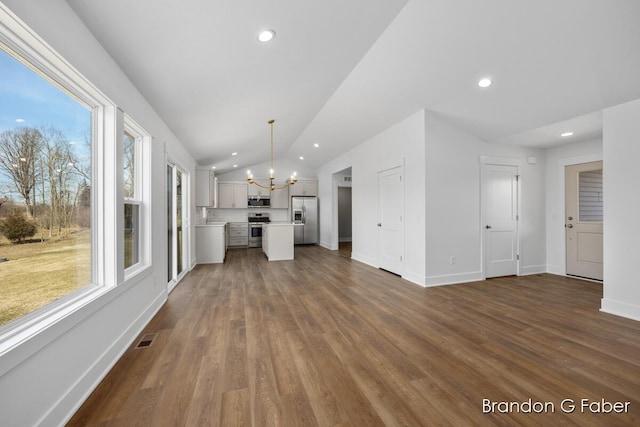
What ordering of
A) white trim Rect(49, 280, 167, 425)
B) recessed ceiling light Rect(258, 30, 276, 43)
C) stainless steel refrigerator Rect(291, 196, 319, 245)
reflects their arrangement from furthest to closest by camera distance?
1. stainless steel refrigerator Rect(291, 196, 319, 245)
2. recessed ceiling light Rect(258, 30, 276, 43)
3. white trim Rect(49, 280, 167, 425)

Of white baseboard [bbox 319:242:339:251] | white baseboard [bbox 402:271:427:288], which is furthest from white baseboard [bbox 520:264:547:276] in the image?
white baseboard [bbox 319:242:339:251]

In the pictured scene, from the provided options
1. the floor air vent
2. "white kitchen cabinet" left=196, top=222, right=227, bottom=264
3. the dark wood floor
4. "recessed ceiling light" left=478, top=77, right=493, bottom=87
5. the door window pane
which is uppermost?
"recessed ceiling light" left=478, top=77, right=493, bottom=87

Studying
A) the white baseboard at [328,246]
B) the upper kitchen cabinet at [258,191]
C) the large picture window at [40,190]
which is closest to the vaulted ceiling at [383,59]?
the large picture window at [40,190]

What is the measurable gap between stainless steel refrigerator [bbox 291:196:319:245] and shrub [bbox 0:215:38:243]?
7.80m

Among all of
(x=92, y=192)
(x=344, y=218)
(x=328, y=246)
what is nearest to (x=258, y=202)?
(x=328, y=246)

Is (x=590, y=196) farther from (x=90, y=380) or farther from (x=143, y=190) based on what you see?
(x=90, y=380)

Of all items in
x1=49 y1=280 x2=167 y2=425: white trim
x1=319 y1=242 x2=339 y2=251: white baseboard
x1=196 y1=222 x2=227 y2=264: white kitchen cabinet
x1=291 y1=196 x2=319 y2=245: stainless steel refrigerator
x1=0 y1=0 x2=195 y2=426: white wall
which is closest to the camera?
x1=0 y1=0 x2=195 y2=426: white wall

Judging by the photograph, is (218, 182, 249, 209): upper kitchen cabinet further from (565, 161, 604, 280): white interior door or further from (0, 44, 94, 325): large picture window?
(565, 161, 604, 280): white interior door

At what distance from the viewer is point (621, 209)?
3109 mm

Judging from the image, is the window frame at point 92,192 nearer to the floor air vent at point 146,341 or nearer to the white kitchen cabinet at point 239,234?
the floor air vent at point 146,341

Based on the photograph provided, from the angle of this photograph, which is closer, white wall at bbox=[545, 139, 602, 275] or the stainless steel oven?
white wall at bbox=[545, 139, 602, 275]

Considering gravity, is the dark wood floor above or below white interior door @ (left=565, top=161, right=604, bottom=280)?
below

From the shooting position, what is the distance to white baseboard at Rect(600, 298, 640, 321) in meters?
2.96

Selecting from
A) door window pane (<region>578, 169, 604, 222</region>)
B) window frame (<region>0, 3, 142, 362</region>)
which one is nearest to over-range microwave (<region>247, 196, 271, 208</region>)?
window frame (<region>0, 3, 142, 362</region>)
